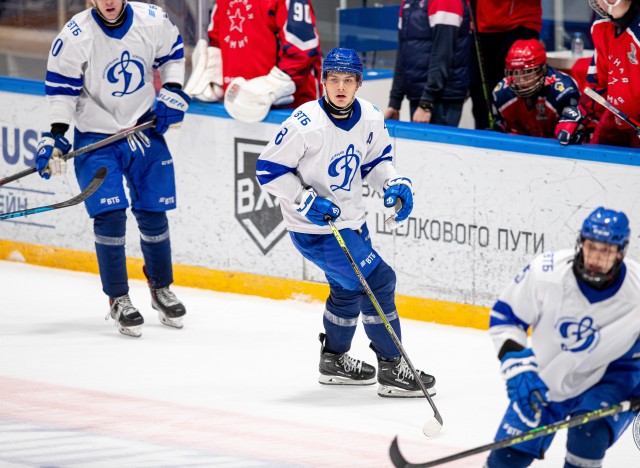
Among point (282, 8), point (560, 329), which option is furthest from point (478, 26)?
point (560, 329)

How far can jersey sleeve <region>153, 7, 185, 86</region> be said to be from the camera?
5.52 meters

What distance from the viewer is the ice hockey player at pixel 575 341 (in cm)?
319

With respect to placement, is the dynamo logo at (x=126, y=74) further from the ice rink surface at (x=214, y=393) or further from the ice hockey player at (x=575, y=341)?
the ice hockey player at (x=575, y=341)

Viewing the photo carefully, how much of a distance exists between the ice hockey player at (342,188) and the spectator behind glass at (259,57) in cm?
137

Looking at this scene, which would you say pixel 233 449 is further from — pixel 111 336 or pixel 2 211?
pixel 2 211

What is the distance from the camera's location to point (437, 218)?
5676 mm

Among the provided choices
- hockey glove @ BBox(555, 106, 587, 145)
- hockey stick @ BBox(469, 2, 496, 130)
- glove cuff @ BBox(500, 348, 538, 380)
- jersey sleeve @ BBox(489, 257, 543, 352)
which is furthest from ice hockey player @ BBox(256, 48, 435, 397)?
hockey stick @ BBox(469, 2, 496, 130)

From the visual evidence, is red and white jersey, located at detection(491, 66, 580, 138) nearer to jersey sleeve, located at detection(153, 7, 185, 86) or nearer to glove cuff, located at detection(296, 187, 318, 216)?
jersey sleeve, located at detection(153, 7, 185, 86)

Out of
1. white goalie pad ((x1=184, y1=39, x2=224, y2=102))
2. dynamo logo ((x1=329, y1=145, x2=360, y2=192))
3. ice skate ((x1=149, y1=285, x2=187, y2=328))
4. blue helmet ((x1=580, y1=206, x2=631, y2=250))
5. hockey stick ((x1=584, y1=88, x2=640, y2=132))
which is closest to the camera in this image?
blue helmet ((x1=580, y1=206, x2=631, y2=250))

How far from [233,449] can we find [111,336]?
4.94 feet

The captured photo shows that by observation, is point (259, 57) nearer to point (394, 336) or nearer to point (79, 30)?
point (79, 30)

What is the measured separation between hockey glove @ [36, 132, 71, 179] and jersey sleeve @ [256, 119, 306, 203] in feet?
3.88

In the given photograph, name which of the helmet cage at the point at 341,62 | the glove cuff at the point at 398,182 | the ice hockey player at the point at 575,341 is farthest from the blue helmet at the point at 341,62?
the ice hockey player at the point at 575,341

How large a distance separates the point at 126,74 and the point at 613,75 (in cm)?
196
